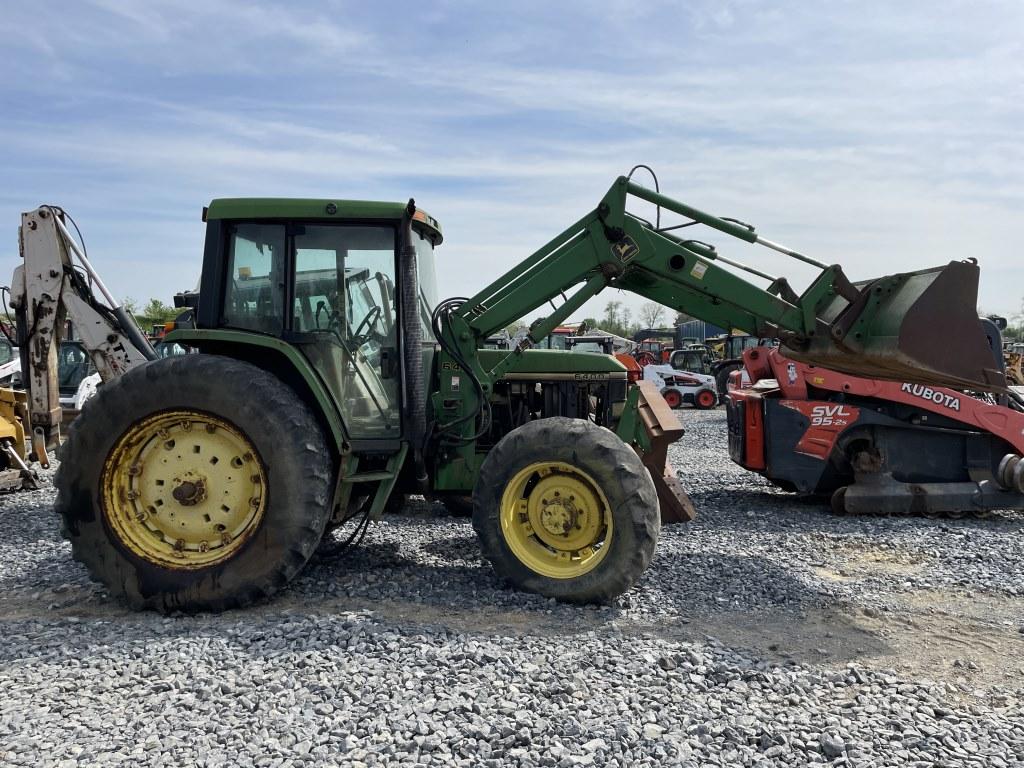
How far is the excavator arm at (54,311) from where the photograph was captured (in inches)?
324

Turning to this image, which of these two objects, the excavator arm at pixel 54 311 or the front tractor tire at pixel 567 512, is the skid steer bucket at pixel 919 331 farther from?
the excavator arm at pixel 54 311

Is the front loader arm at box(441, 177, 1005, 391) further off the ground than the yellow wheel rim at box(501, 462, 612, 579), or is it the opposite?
the front loader arm at box(441, 177, 1005, 391)

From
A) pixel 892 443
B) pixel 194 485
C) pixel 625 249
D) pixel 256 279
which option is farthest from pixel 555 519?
pixel 892 443

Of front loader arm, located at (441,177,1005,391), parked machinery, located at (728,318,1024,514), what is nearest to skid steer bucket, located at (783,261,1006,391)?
front loader arm, located at (441,177,1005,391)

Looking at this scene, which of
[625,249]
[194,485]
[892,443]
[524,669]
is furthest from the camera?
[892,443]

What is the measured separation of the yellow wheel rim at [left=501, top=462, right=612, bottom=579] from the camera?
4898 millimetres

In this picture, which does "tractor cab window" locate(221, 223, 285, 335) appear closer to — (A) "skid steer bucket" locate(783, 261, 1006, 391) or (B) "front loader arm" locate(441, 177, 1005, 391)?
(B) "front loader arm" locate(441, 177, 1005, 391)

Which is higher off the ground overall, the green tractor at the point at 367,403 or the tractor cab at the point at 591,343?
the tractor cab at the point at 591,343

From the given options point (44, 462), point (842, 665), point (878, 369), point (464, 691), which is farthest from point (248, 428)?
point (44, 462)

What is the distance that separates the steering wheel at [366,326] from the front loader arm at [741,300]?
1.90ft

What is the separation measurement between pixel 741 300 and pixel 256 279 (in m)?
3.01

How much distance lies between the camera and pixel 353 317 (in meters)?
5.03

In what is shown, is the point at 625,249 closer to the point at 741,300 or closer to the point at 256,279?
the point at 741,300

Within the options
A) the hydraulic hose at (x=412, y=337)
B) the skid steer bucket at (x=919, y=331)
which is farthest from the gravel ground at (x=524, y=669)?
the skid steer bucket at (x=919, y=331)
